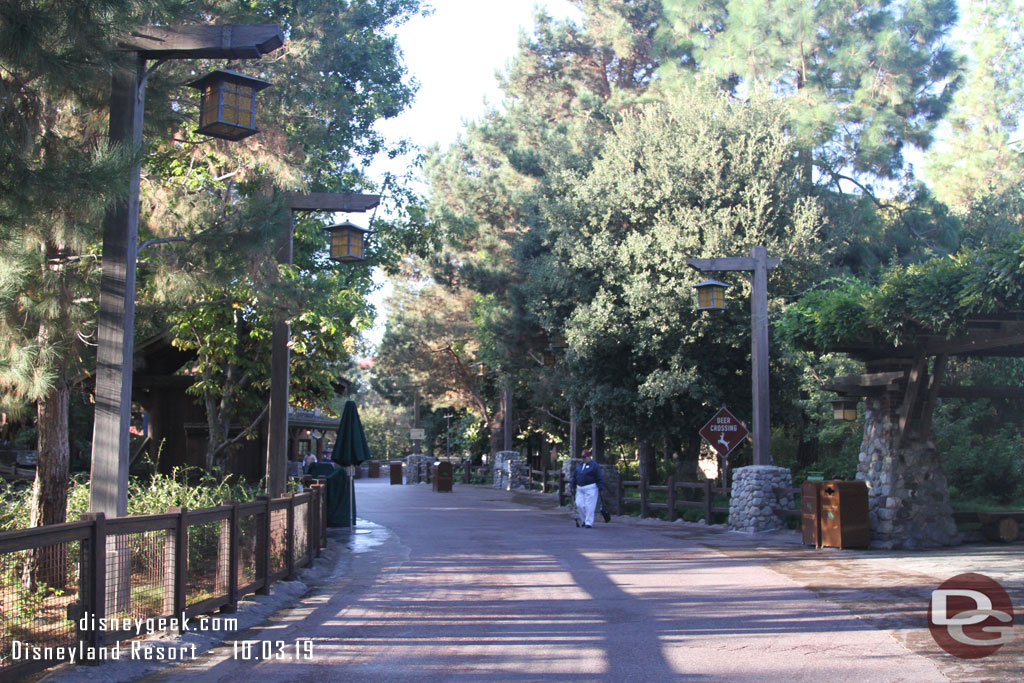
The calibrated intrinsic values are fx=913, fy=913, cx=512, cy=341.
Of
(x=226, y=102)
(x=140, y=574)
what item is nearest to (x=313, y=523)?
(x=140, y=574)

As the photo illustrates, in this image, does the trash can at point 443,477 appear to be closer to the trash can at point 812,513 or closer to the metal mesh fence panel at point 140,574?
the trash can at point 812,513

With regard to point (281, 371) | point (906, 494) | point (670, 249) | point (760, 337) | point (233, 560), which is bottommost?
point (233, 560)

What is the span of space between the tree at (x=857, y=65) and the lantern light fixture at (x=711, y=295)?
1212cm

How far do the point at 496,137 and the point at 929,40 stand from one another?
52.6 feet

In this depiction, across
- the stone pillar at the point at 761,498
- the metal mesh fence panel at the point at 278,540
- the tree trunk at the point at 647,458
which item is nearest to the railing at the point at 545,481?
the tree trunk at the point at 647,458

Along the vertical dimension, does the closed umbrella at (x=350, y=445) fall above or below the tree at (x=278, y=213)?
below

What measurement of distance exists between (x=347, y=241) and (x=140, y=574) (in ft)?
27.0

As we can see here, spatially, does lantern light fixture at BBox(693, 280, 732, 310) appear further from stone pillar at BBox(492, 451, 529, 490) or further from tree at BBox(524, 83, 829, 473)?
stone pillar at BBox(492, 451, 529, 490)

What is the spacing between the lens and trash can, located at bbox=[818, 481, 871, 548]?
1475cm

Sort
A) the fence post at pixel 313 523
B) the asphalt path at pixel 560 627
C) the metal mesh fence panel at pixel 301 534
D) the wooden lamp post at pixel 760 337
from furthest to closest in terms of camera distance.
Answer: the wooden lamp post at pixel 760 337, the fence post at pixel 313 523, the metal mesh fence panel at pixel 301 534, the asphalt path at pixel 560 627

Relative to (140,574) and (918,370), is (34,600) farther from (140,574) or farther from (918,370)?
(918,370)

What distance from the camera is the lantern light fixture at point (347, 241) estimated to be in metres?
14.6

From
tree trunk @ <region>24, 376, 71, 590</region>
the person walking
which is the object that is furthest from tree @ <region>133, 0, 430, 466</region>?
the person walking

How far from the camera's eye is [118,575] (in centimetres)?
677
